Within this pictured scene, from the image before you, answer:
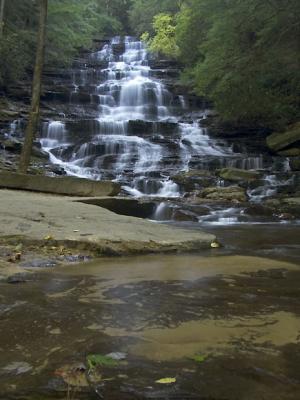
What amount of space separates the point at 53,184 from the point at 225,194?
735 centimetres

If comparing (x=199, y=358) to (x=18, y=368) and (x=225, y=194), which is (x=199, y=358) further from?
(x=225, y=194)

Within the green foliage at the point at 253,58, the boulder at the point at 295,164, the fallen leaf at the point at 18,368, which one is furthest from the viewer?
the boulder at the point at 295,164

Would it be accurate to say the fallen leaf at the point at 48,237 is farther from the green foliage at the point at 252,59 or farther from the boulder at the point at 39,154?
the boulder at the point at 39,154

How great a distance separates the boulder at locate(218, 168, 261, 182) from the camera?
19142 millimetres

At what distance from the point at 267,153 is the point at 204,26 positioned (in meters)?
7.61

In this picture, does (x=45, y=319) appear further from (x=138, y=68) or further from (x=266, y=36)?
(x=138, y=68)

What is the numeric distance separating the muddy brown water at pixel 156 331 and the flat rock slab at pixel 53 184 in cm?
607

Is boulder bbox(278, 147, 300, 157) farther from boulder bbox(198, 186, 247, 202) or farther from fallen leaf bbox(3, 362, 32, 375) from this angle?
fallen leaf bbox(3, 362, 32, 375)

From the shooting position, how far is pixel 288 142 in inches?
910

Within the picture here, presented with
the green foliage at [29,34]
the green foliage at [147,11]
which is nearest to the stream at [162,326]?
the green foliage at [29,34]

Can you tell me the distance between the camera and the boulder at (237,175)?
62.8 ft

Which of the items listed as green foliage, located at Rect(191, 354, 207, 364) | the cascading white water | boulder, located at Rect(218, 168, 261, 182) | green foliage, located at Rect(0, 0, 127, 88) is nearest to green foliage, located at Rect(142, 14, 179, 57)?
the cascading white water

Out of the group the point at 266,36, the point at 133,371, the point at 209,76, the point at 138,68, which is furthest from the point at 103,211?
the point at 138,68

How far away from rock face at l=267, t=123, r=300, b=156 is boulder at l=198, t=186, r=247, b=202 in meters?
6.77
